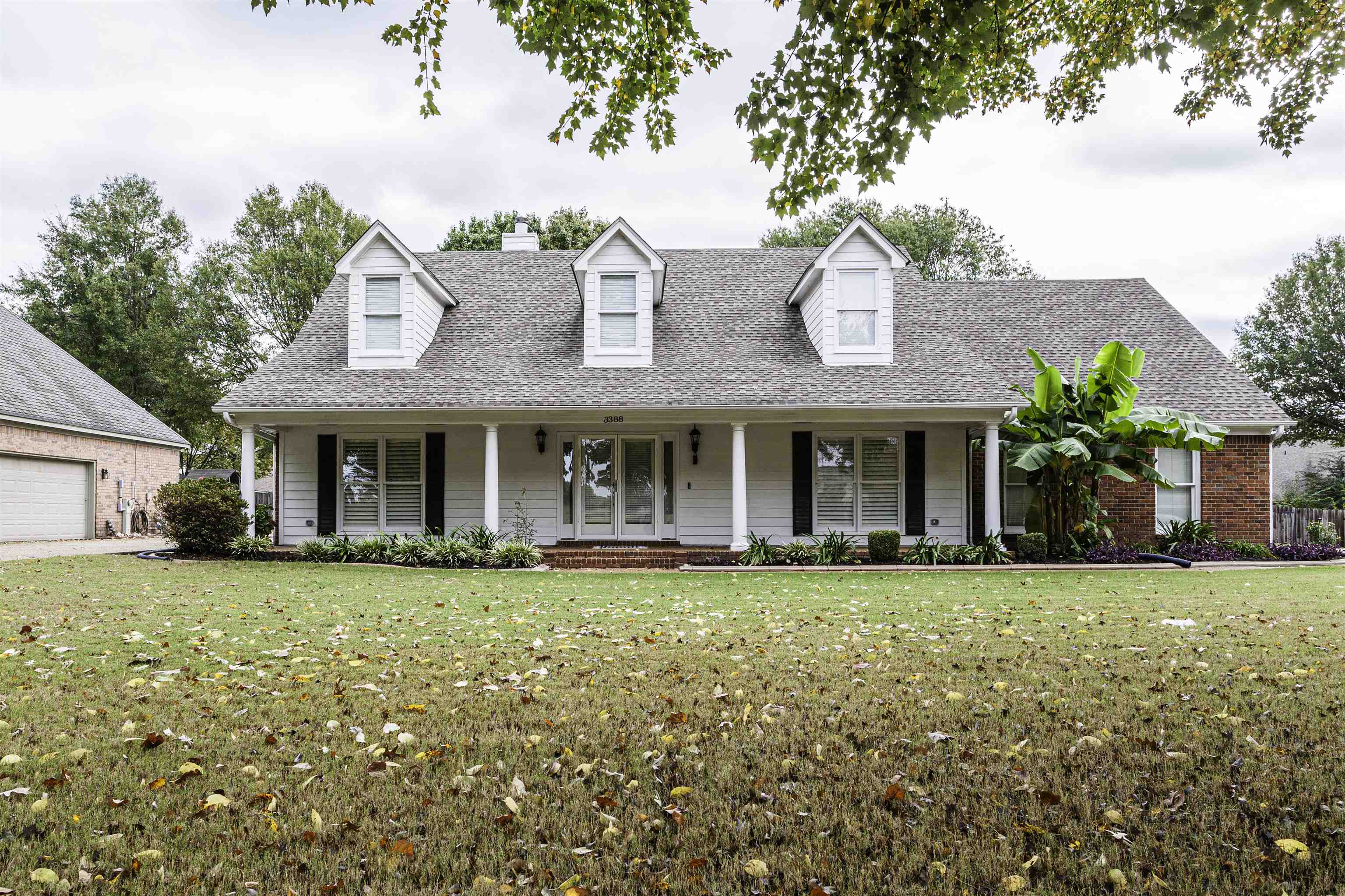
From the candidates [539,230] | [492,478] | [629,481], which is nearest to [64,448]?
[492,478]

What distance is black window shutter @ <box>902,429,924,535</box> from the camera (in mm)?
14031

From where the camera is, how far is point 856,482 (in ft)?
46.6

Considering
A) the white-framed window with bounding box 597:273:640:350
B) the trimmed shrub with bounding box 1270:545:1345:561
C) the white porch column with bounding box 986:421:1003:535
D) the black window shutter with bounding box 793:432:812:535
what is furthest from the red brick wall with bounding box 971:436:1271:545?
the white-framed window with bounding box 597:273:640:350

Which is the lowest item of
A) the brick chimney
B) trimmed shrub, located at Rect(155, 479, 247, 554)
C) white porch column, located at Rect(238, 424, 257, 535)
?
trimmed shrub, located at Rect(155, 479, 247, 554)

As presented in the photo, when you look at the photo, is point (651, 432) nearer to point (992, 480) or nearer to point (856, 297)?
point (856, 297)

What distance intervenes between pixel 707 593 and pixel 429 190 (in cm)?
2538

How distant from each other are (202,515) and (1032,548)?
14634 millimetres

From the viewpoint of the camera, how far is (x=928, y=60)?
4.74 meters

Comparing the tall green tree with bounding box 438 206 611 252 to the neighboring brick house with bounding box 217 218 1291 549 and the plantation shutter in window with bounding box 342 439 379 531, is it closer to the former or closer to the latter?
the neighboring brick house with bounding box 217 218 1291 549

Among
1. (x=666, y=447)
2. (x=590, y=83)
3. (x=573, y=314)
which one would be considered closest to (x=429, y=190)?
(x=573, y=314)

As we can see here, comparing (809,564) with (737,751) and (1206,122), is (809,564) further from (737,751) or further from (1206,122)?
(737,751)

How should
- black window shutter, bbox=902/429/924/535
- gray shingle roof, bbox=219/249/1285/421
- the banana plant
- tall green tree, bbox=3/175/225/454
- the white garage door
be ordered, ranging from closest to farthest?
the banana plant, gray shingle roof, bbox=219/249/1285/421, black window shutter, bbox=902/429/924/535, the white garage door, tall green tree, bbox=3/175/225/454

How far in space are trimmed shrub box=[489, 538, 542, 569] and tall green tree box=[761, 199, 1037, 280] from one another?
24.6 m

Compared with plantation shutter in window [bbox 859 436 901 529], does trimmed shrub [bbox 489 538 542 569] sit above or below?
below
